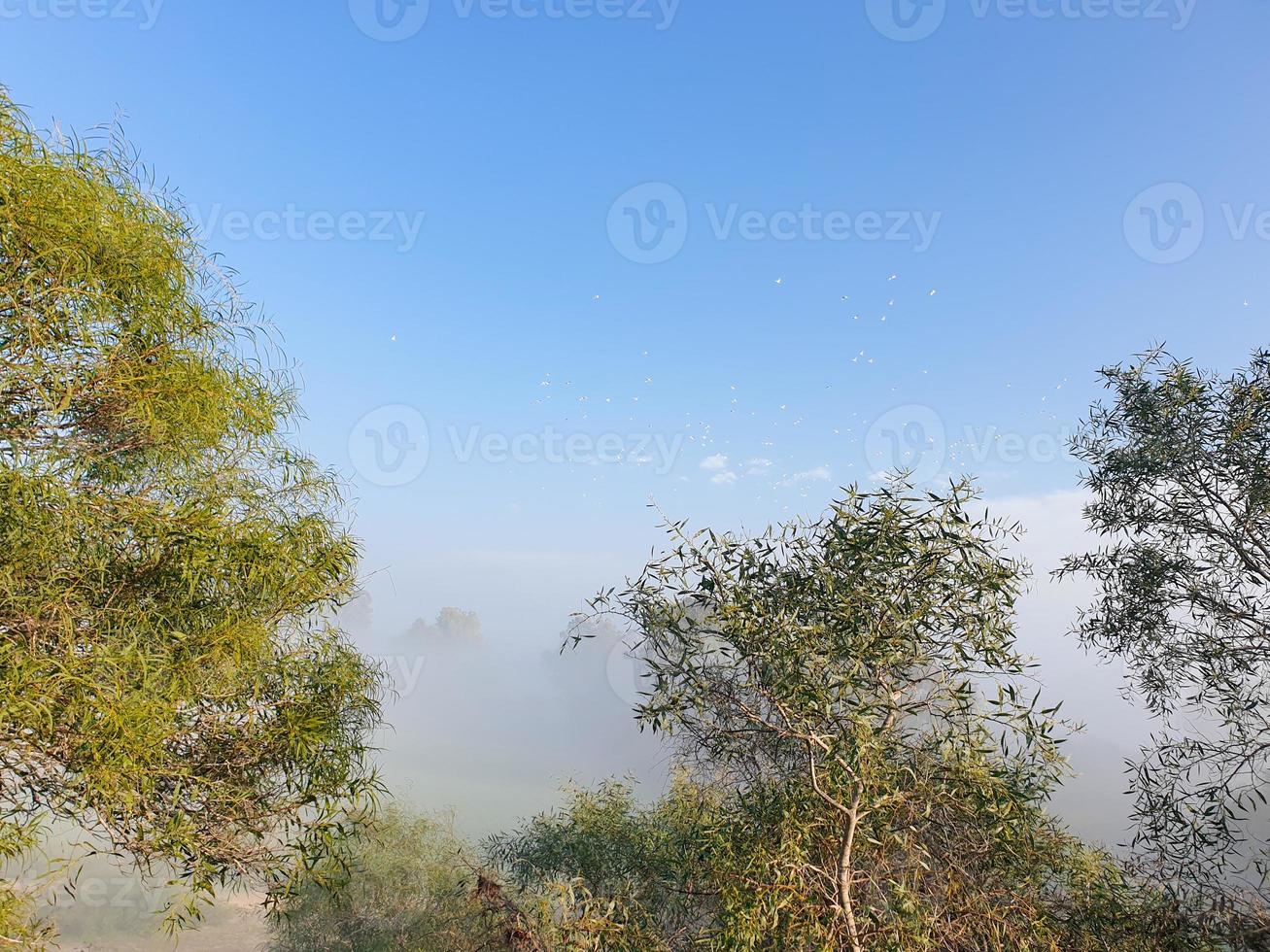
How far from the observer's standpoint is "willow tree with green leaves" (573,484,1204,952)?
4188 millimetres

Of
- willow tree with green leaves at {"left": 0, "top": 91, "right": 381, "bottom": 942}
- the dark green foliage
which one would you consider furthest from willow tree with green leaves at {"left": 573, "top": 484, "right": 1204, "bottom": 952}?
the dark green foliage

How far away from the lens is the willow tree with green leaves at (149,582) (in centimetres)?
538

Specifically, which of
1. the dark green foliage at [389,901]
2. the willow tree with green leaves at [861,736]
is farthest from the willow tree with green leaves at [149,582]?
the dark green foliage at [389,901]

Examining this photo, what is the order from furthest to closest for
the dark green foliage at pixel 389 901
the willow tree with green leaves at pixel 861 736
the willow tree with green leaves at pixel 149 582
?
the dark green foliage at pixel 389 901
the willow tree with green leaves at pixel 149 582
the willow tree with green leaves at pixel 861 736

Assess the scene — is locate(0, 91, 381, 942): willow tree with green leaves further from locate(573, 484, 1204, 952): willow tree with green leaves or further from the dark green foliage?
the dark green foliage

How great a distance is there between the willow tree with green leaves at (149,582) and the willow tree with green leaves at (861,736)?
12.7ft

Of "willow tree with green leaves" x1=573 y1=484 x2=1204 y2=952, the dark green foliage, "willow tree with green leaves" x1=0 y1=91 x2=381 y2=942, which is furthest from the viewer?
the dark green foliage

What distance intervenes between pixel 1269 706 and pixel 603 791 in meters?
9.61

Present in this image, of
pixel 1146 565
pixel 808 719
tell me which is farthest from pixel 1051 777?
pixel 1146 565

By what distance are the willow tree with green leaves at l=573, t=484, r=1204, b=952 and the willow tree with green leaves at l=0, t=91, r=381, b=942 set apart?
3860mm

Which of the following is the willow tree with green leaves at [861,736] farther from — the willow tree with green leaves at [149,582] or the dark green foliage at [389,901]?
the dark green foliage at [389,901]

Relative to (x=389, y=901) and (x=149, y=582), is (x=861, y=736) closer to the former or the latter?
(x=149, y=582)

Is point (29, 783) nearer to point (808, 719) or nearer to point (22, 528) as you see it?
point (22, 528)

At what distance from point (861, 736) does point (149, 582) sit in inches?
235
